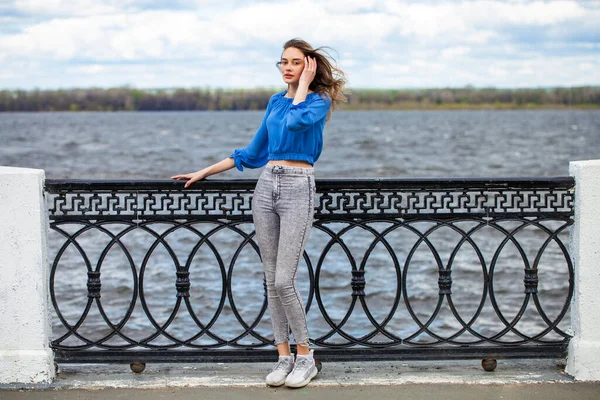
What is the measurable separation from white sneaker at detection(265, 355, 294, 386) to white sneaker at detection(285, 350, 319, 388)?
A: 0.16 feet

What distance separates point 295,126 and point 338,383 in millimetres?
1619

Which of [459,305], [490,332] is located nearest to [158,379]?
[490,332]

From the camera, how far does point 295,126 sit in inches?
169

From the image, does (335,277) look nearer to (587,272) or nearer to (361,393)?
(587,272)

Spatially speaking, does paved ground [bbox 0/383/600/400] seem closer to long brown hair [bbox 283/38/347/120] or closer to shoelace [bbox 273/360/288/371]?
shoelace [bbox 273/360/288/371]

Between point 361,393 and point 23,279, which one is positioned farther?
point 23,279

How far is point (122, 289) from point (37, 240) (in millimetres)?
10959

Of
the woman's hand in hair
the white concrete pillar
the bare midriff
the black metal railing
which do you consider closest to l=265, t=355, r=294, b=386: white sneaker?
the black metal railing

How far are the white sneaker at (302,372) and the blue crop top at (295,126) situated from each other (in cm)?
122

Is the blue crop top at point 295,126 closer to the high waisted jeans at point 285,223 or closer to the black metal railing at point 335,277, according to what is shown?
the high waisted jeans at point 285,223

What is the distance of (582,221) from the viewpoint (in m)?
4.78

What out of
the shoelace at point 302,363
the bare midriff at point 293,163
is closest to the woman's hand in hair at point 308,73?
the bare midriff at point 293,163

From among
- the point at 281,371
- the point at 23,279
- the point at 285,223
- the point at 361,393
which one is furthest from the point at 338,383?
the point at 23,279

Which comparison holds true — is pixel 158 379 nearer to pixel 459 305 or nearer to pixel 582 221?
pixel 582 221
